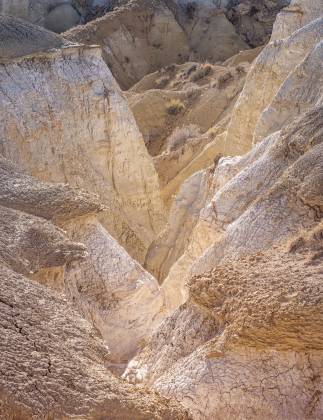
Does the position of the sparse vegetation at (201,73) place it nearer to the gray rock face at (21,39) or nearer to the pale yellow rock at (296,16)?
the pale yellow rock at (296,16)

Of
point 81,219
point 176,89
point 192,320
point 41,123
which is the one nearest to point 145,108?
point 176,89

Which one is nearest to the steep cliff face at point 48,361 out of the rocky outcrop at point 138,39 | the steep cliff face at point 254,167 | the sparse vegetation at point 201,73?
the steep cliff face at point 254,167

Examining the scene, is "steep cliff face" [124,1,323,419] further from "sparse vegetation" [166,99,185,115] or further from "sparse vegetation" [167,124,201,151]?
"sparse vegetation" [166,99,185,115]

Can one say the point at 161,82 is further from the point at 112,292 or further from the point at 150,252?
the point at 112,292

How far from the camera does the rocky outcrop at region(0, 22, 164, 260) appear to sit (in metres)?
10.7

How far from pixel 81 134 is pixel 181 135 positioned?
23.7 ft

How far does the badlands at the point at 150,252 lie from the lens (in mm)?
3473

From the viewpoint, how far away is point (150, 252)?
1002 cm

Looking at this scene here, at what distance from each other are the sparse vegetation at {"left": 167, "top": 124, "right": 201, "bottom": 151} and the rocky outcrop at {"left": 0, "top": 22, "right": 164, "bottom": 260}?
210 inches

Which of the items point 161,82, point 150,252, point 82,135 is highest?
point 82,135

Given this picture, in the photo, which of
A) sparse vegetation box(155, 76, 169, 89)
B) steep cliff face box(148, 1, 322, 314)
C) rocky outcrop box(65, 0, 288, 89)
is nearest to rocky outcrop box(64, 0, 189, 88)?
rocky outcrop box(65, 0, 288, 89)

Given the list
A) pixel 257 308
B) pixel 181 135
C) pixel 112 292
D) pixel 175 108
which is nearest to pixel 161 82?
pixel 175 108

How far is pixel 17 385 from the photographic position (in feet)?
9.42

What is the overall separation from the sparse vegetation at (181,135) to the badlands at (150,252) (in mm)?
2330
